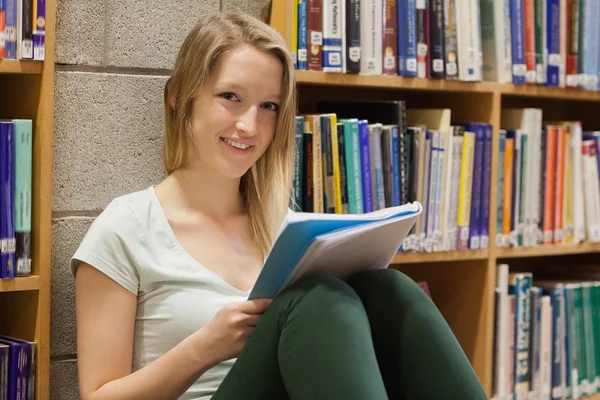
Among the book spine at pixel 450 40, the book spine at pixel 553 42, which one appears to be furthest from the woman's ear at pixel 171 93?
the book spine at pixel 553 42

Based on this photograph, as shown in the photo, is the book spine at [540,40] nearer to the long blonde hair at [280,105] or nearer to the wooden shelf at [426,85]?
the wooden shelf at [426,85]

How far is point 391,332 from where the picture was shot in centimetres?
124

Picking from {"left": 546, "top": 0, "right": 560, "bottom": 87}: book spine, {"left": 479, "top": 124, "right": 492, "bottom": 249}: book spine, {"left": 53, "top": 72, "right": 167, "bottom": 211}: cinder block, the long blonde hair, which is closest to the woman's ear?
the long blonde hair

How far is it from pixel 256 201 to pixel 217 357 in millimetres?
445

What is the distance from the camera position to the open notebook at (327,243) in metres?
1.11

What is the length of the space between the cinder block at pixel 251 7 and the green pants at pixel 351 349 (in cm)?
73

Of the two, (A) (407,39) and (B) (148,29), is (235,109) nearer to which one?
(B) (148,29)

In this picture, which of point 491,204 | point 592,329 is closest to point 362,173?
point 491,204

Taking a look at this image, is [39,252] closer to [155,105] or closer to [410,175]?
[155,105]

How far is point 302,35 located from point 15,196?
2.21 feet

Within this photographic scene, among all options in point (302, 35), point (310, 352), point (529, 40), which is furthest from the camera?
point (529, 40)

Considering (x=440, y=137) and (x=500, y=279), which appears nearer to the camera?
(x=440, y=137)

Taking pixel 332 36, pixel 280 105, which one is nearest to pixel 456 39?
pixel 332 36

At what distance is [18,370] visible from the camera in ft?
4.67
